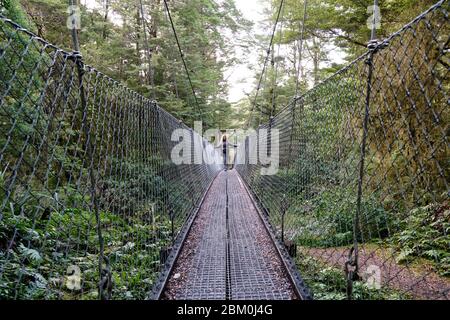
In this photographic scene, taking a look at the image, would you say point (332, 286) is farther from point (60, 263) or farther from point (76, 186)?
point (76, 186)

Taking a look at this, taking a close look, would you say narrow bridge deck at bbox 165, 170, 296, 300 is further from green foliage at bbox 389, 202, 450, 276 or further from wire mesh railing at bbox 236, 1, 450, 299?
green foliage at bbox 389, 202, 450, 276

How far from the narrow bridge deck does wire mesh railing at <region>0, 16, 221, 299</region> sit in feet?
0.67

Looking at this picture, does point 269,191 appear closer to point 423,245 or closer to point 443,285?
point 423,245

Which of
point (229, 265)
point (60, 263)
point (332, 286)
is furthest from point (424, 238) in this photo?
point (60, 263)

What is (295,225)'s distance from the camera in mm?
2439

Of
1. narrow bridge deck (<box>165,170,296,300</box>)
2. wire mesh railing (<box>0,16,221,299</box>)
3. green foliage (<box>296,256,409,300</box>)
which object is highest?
wire mesh railing (<box>0,16,221,299</box>)

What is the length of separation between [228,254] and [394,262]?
1.53 metres

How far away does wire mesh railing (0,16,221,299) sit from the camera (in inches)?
40.6

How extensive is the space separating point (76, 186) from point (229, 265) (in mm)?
1042

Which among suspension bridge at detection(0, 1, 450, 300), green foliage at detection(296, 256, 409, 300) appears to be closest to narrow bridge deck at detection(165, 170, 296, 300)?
suspension bridge at detection(0, 1, 450, 300)

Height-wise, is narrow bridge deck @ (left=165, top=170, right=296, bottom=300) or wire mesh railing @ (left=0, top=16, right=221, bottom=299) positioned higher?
wire mesh railing @ (left=0, top=16, right=221, bottom=299)

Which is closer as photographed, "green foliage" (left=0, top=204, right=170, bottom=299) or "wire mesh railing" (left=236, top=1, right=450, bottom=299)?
"green foliage" (left=0, top=204, right=170, bottom=299)

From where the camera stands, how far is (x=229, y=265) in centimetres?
184
